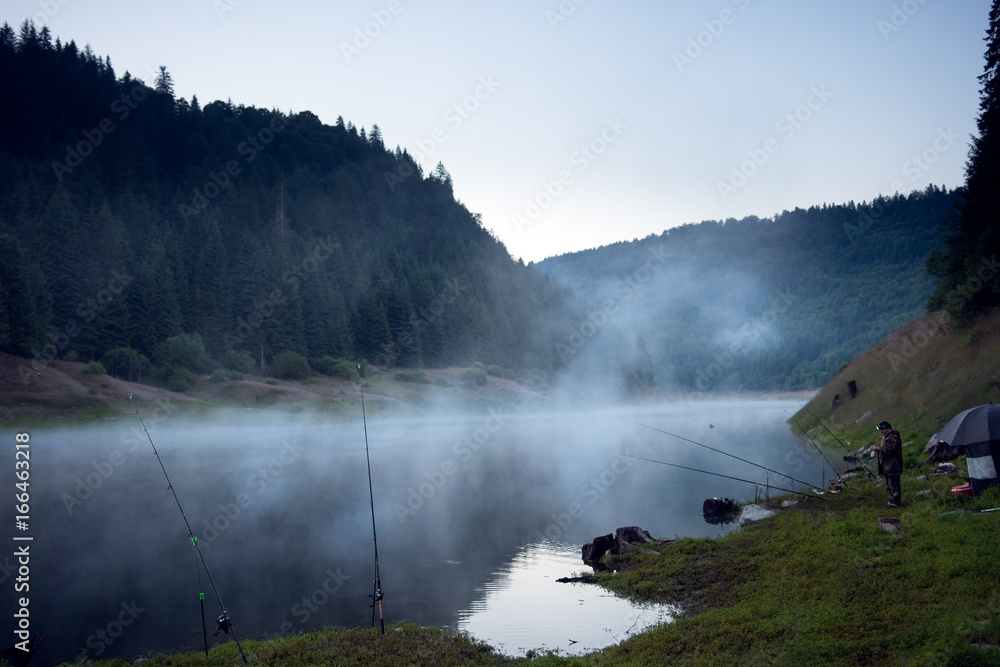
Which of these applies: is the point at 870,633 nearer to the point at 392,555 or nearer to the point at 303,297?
the point at 392,555

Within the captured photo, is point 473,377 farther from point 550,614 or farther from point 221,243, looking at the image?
point 550,614

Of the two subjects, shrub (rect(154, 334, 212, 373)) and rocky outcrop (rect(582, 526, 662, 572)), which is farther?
shrub (rect(154, 334, 212, 373))

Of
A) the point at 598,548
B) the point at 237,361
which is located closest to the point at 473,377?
the point at 237,361

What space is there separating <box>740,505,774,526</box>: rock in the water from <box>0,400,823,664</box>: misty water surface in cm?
105

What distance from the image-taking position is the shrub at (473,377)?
9825 centimetres

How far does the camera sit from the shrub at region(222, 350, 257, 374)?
76.2 metres

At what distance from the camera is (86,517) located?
23375 millimetres

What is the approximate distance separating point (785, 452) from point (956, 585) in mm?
33523

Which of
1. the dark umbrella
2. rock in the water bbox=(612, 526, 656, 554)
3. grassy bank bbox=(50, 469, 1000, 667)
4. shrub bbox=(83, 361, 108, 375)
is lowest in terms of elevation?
rock in the water bbox=(612, 526, 656, 554)

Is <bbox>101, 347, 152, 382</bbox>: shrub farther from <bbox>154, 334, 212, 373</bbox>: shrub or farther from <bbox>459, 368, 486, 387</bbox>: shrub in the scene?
<bbox>459, 368, 486, 387</bbox>: shrub

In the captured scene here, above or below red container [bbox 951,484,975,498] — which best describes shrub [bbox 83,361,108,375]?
above

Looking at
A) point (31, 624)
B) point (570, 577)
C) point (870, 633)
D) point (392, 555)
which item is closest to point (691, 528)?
point (570, 577)

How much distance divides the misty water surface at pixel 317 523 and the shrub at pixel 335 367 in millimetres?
31526

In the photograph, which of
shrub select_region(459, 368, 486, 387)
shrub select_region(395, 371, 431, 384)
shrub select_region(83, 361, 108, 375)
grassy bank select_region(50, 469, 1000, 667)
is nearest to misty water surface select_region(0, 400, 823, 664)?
grassy bank select_region(50, 469, 1000, 667)
